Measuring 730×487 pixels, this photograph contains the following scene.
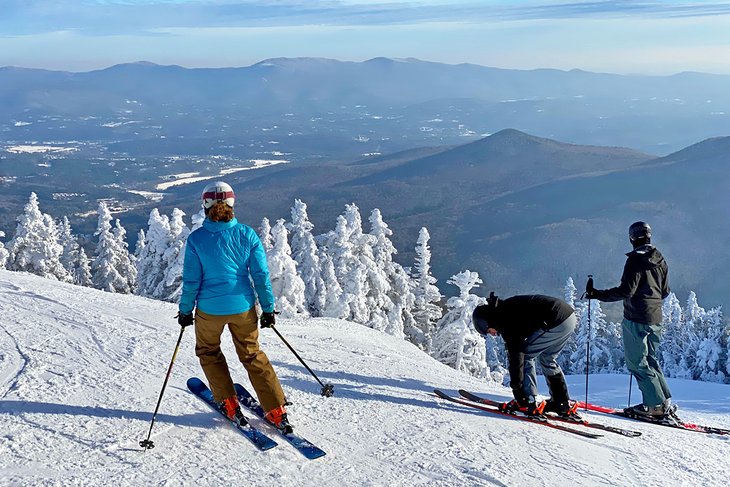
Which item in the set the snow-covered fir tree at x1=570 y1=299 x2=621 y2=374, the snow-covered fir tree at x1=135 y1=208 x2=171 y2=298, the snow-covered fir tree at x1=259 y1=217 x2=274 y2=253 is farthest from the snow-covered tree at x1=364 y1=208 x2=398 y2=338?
the snow-covered fir tree at x1=570 y1=299 x2=621 y2=374

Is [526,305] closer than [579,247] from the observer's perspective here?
Yes

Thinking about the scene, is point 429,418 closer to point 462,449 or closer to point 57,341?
point 462,449

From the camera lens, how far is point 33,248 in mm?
34344

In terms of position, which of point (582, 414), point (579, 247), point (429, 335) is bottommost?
point (579, 247)

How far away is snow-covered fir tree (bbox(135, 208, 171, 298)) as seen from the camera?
3281cm

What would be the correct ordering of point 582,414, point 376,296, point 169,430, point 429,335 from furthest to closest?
1. point 429,335
2. point 376,296
3. point 582,414
4. point 169,430

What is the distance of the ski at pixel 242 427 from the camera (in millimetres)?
6195

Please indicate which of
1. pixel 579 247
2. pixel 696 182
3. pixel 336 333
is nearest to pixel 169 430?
pixel 336 333

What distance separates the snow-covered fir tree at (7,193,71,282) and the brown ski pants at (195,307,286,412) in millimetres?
31071

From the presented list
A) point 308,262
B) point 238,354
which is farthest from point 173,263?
point 238,354

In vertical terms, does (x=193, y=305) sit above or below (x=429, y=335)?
above

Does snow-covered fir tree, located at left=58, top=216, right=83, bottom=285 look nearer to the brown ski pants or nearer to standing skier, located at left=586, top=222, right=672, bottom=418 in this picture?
the brown ski pants

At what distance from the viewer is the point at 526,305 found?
7.54 metres

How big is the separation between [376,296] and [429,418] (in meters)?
22.7
